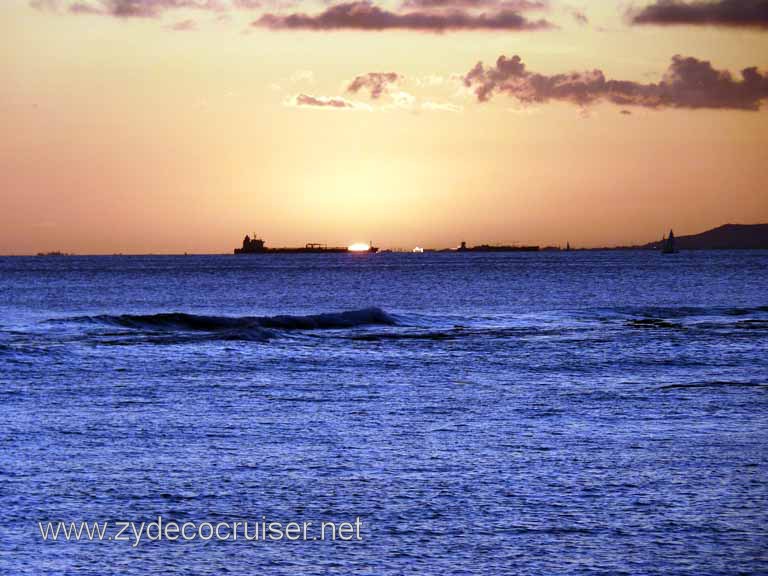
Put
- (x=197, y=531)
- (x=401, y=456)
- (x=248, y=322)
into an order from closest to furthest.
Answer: (x=197, y=531), (x=401, y=456), (x=248, y=322)

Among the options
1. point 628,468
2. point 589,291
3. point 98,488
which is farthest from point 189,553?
point 589,291

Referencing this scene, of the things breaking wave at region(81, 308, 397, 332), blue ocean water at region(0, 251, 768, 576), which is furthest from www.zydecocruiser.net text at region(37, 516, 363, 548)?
breaking wave at region(81, 308, 397, 332)

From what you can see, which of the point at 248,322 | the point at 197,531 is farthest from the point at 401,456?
the point at 248,322

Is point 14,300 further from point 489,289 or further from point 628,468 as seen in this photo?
point 628,468

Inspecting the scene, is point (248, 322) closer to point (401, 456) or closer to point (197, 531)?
point (401, 456)

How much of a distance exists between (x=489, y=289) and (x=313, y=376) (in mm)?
82314

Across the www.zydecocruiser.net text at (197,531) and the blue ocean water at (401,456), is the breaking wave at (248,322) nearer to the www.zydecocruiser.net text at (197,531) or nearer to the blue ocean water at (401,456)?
the blue ocean water at (401,456)

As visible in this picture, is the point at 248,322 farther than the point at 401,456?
Yes

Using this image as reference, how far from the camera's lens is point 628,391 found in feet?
78.0

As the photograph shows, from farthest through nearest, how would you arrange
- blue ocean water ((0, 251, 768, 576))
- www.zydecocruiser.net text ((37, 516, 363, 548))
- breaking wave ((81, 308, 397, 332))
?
breaking wave ((81, 308, 397, 332))
www.zydecocruiser.net text ((37, 516, 363, 548))
blue ocean water ((0, 251, 768, 576))

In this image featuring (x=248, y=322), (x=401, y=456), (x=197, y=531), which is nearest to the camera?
(x=197, y=531)

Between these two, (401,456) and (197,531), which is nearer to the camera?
(197,531)

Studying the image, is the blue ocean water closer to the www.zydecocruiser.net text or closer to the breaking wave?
the www.zydecocruiser.net text

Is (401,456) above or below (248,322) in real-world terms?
above
